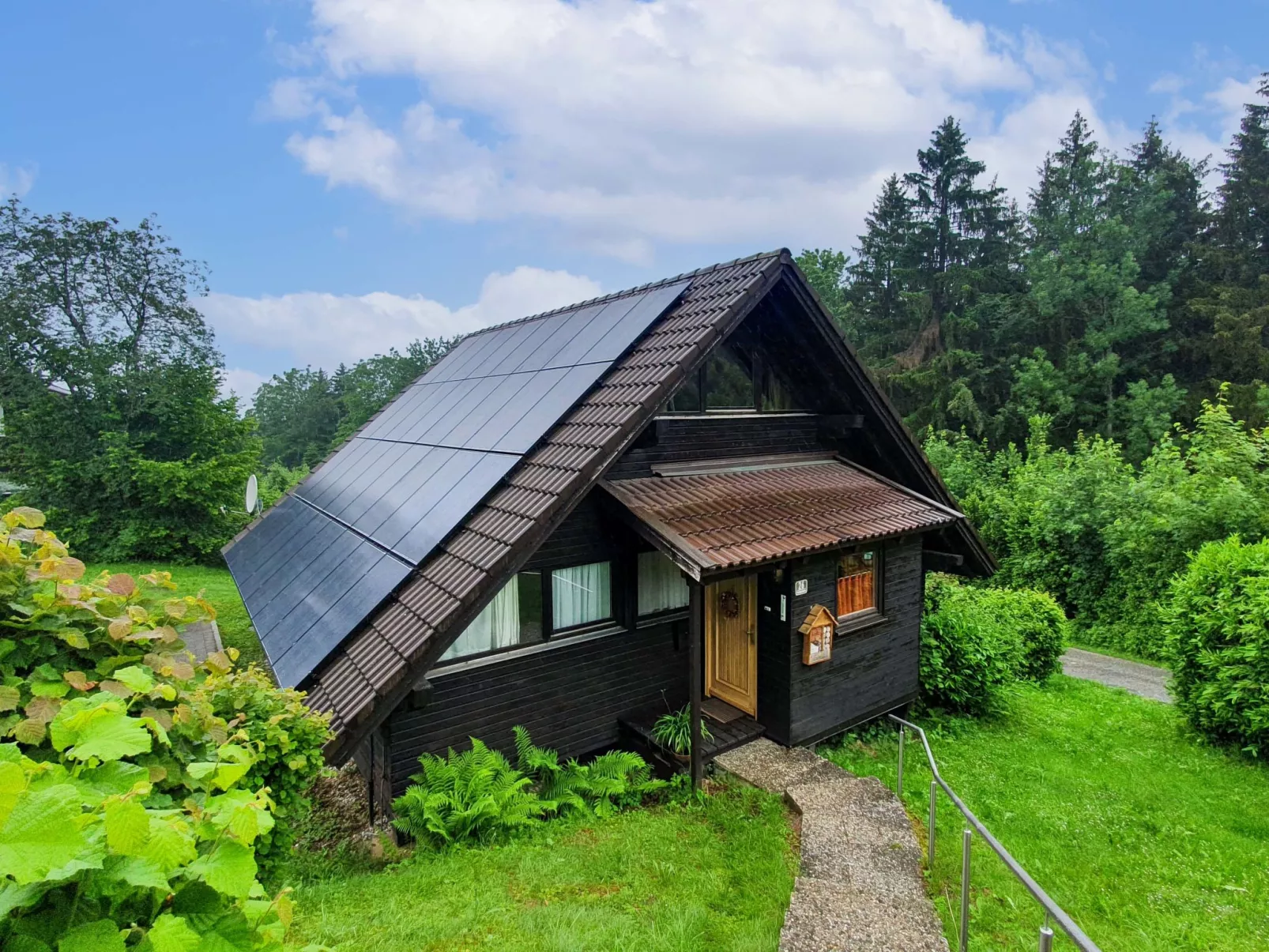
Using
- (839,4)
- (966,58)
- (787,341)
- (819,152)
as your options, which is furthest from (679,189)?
(787,341)

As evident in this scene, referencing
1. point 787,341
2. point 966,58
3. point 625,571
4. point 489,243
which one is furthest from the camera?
point 489,243

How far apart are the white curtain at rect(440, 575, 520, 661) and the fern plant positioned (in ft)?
2.87

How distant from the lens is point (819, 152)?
24.6 m

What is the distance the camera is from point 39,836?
4.16ft

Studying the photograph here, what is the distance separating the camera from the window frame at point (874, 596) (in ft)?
28.0

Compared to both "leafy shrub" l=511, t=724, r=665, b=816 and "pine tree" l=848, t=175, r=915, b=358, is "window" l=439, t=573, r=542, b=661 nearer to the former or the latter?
"leafy shrub" l=511, t=724, r=665, b=816

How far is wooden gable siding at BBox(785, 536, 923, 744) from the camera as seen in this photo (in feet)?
25.9

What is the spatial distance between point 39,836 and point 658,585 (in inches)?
266

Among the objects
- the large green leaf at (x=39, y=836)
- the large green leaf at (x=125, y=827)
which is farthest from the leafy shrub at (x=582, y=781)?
the large green leaf at (x=39, y=836)

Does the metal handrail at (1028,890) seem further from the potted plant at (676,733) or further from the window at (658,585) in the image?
the window at (658,585)

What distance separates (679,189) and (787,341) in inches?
837

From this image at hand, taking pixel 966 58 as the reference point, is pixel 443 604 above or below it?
below

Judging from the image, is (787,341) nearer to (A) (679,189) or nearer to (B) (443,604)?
(B) (443,604)

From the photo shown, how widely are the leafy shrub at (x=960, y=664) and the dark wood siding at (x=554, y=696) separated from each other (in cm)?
434
